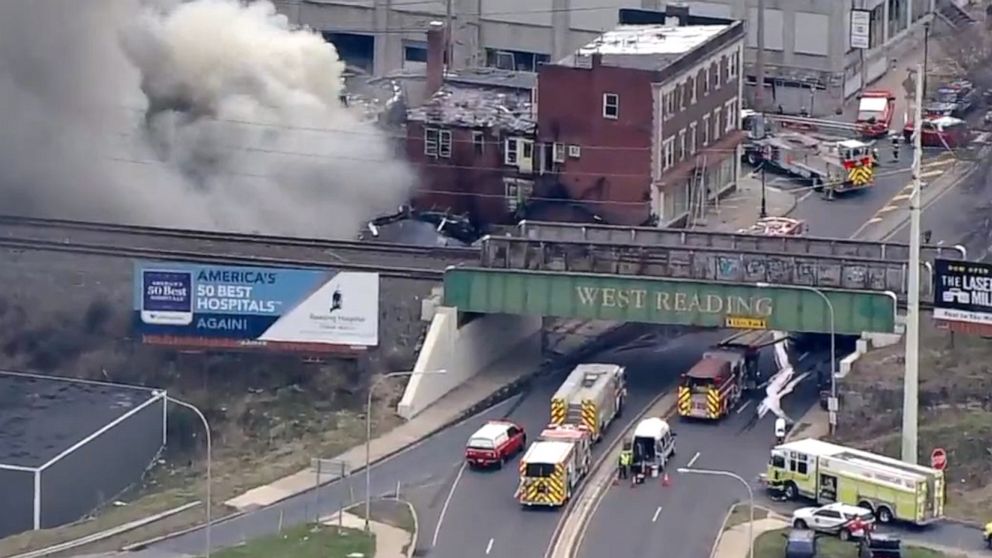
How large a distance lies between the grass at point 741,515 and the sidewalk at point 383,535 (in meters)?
7.19

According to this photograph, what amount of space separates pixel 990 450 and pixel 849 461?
4.57 meters

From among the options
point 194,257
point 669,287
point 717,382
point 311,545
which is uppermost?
point 194,257

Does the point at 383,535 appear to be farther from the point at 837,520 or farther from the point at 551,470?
the point at 837,520

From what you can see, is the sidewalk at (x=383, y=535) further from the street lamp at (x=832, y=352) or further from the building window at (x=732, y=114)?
the building window at (x=732, y=114)

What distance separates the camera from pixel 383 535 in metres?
64.4

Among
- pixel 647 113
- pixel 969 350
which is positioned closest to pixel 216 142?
pixel 647 113

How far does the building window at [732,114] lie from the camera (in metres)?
96.2

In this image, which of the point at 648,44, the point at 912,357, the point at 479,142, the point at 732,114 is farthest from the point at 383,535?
the point at 732,114

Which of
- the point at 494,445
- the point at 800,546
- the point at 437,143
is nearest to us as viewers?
the point at 800,546

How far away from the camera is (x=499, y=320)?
78.2m

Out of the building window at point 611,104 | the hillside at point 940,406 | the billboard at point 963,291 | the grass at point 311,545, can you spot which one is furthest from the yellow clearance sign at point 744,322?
the building window at point 611,104

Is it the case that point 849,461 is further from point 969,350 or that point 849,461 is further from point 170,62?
point 170,62

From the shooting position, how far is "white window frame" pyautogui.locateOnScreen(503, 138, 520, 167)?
90500 millimetres

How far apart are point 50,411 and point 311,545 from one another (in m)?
12.8
